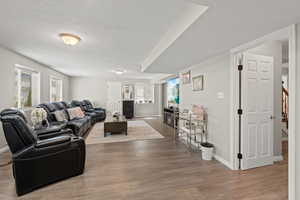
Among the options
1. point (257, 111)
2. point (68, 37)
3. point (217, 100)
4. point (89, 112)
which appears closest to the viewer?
point (68, 37)

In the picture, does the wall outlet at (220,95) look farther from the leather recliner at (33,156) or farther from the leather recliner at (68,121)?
the leather recliner at (68,121)

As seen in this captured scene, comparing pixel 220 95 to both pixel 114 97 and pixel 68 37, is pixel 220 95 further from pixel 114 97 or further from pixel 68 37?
pixel 114 97

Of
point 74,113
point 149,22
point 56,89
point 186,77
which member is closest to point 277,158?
point 186,77

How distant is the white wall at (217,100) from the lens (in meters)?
2.65

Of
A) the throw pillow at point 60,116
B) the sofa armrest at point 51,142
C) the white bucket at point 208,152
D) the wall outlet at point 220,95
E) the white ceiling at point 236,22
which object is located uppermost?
the white ceiling at point 236,22

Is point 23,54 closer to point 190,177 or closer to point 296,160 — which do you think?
point 190,177

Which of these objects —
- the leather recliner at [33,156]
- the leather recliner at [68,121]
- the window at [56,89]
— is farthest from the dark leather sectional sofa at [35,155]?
the window at [56,89]

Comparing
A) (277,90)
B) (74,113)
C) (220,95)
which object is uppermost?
(277,90)

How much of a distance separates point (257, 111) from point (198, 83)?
1364mm

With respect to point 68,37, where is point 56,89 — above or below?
below

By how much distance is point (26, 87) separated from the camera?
14.1 feet

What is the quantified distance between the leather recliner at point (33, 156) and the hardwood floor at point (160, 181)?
0.44 feet

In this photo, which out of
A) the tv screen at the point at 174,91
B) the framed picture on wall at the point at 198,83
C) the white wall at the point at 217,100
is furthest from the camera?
the tv screen at the point at 174,91

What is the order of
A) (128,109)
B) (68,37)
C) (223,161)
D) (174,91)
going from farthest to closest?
(128,109) → (174,91) → (223,161) → (68,37)
